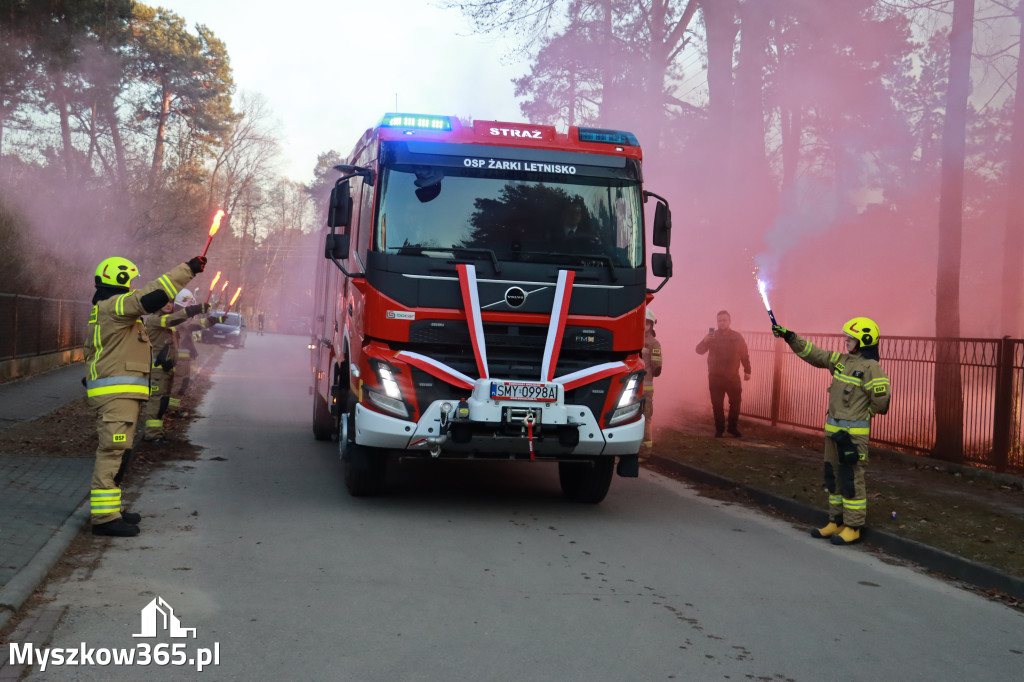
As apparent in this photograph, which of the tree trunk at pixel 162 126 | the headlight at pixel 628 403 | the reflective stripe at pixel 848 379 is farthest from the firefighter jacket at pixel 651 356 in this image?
the tree trunk at pixel 162 126

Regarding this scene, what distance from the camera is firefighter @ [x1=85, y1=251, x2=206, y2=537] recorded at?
6848mm

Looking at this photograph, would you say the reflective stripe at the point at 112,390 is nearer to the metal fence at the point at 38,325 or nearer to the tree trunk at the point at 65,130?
the metal fence at the point at 38,325

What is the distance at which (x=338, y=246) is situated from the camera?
827cm

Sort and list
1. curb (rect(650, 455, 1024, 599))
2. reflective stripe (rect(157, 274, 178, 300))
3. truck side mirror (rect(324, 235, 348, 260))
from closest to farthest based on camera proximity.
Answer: curb (rect(650, 455, 1024, 599)) < reflective stripe (rect(157, 274, 178, 300)) < truck side mirror (rect(324, 235, 348, 260))

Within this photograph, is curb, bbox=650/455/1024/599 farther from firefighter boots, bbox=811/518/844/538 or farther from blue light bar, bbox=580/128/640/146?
blue light bar, bbox=580/128/640/146

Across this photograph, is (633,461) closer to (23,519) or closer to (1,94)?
(23,519)

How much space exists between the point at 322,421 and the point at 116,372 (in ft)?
18.8

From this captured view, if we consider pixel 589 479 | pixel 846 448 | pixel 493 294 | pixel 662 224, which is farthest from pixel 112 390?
pixel 846 448

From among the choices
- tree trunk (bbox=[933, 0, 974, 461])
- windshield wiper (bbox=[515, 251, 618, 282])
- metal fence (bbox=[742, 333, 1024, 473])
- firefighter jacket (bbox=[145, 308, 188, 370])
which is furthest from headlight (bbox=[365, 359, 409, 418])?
tree trunk (bbox=[933, 0, 974, 461])

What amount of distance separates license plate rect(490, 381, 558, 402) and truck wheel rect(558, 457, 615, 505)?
946mm

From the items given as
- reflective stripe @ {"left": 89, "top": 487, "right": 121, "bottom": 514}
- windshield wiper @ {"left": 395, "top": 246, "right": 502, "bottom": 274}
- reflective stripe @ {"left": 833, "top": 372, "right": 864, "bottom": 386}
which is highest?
windshield wiper @ {"left": 395, "top": 246, "right": 502, "bottom": 274}

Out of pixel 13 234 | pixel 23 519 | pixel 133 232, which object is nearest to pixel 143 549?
pixel 23 519

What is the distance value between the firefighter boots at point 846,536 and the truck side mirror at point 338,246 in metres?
4.46

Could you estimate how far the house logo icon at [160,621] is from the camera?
4781mm
